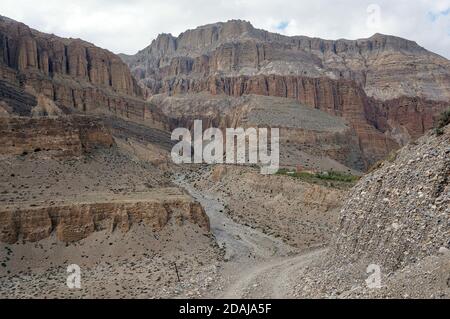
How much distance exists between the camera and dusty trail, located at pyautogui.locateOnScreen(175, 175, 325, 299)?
88.1 feet

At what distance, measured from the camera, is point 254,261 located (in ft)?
117

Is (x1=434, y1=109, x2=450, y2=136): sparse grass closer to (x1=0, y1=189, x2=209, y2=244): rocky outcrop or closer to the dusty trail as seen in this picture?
the dusty trail

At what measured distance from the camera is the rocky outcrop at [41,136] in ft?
143

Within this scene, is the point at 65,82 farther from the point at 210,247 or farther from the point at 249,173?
the point at 210,247

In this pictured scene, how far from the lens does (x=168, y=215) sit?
37.1 m

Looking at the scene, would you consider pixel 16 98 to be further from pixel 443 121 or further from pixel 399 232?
pixel 399 232

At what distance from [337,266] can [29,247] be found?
735 inches

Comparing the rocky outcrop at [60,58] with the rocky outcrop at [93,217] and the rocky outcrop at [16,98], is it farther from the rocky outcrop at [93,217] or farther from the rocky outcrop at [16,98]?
the rocky outcrop at [93,217]

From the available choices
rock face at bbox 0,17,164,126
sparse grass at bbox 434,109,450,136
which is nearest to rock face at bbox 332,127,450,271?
sparse grass at bbox 434,109,450,136

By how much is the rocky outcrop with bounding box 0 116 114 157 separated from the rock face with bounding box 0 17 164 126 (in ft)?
83.7

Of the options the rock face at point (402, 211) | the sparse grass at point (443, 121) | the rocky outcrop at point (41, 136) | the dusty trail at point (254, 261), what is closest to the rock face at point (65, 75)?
the rocky outcrop at point (41, 136)

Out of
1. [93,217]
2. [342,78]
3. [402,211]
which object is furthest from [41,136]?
[342,78]

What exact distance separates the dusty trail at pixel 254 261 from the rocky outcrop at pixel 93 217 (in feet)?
11.3

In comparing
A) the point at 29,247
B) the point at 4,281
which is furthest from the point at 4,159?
the point at 4,281
